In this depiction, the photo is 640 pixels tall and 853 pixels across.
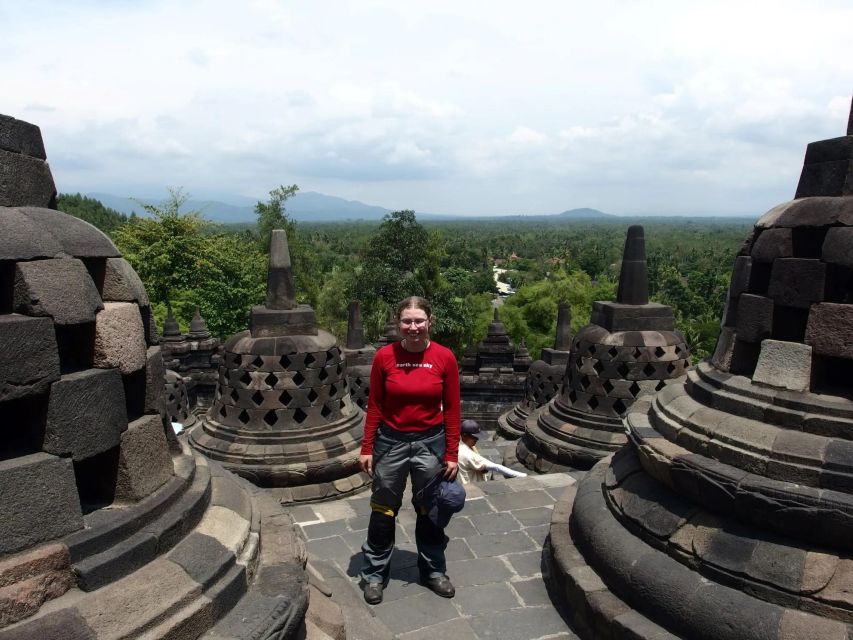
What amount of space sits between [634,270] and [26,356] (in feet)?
18.7

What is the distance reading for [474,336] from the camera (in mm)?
30656

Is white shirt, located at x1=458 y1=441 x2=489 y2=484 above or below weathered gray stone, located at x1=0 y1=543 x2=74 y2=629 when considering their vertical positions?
below

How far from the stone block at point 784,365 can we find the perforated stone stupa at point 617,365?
3.28 meters

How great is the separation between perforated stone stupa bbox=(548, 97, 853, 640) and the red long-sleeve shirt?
1.01 meters


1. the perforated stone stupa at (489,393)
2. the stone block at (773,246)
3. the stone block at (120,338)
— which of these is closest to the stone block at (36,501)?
the stone block at (120,338)

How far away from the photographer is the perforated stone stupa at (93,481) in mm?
2121

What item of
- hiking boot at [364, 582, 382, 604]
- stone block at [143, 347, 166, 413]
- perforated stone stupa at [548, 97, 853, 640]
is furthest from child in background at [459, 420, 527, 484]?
stone block at [143, 347, 166, 413]

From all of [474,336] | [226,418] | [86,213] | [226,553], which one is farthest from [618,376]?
[86,213]

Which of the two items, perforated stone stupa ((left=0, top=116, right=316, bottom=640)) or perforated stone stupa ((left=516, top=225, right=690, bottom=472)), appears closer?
perforated stone stupa ((left=0, top=116, right=316, bottom=640))

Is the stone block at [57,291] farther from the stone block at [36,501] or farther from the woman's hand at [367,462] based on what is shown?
the woman's hand at [367,462]

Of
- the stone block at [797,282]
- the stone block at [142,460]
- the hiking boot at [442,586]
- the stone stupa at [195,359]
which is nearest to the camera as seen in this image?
the stone block at [142,460]

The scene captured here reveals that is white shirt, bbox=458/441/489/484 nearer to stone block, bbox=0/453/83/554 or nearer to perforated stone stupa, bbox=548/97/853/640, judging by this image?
perforated stone stupa, bbox=548/97/853/640

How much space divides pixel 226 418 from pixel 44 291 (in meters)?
4.25

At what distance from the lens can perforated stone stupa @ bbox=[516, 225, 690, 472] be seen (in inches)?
253
